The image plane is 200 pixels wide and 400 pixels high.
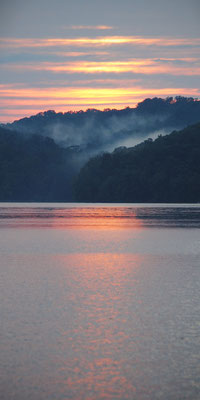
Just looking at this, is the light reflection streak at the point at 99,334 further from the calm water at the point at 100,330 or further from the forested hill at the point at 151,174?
the forested hill at the point at 151,174

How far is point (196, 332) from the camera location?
42.0 ft

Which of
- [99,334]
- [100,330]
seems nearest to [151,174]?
[100,330]

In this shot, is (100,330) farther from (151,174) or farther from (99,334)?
(151,174)

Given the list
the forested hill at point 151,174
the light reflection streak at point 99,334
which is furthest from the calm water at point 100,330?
the forested hill at point 151,174

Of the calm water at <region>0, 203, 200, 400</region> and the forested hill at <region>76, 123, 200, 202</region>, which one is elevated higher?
the forested hill at <region>76, 123, 200, 202</region>

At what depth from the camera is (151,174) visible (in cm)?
17638

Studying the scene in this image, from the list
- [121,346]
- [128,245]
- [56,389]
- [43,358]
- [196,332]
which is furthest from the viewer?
[128,245]

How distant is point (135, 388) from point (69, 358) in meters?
1.86

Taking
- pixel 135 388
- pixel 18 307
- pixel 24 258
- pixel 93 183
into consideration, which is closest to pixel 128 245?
pixel 24 258

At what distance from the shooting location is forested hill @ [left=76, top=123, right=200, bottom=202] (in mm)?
169875

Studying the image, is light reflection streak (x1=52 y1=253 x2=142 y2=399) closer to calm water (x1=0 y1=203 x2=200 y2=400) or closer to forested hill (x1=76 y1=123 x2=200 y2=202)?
calm water (x1=0 y1=203 x2=200 y2=400)

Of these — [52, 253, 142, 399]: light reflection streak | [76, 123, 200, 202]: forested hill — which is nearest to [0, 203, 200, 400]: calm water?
[52, 253, 142, 399]: light reflection streak

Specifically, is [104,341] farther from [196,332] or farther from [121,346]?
[196,332]

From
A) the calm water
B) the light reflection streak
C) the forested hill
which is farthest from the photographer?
the forested hill
